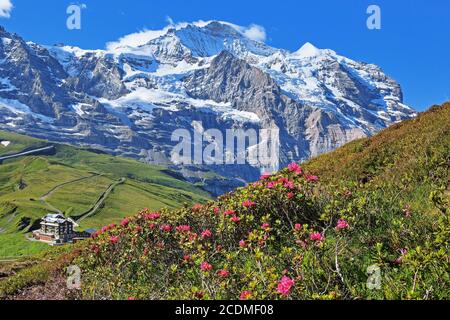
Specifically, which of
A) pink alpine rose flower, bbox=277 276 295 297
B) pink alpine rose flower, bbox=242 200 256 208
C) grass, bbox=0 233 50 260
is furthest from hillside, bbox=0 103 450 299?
grass, bbox=0 233 50 260

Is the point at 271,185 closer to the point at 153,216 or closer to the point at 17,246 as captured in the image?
the point at 153,216

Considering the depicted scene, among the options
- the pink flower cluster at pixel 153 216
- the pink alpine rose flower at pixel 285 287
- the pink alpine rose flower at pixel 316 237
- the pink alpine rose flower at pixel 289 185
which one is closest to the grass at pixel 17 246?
the pink flower cluster at pixel 153 216

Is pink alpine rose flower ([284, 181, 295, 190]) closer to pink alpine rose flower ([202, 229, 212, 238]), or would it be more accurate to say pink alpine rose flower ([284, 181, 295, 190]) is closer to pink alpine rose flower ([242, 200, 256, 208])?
pink alpine rose flower ([242, 200, 256, 208])

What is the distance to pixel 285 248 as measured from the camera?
8.80m

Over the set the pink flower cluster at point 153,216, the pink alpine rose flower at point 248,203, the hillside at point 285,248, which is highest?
the pink alpine rose flower at point 248,203

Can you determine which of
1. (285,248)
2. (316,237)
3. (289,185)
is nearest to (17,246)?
(289,185)

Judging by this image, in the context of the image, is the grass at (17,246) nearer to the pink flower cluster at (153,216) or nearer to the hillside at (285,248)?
the pink flower cluster at (153,216)

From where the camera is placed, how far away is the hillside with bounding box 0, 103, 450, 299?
305 inches

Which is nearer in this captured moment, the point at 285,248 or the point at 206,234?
the point at 285,248

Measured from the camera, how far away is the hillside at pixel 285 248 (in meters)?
7.75

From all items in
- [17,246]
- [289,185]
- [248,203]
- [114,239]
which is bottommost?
[114,239]
